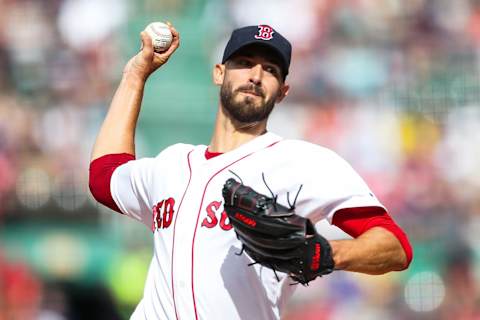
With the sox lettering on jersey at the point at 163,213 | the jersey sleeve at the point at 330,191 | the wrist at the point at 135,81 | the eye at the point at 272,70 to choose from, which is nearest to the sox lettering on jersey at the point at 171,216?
the sox lettering on jersey at the point at 163,213

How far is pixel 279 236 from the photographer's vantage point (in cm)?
252

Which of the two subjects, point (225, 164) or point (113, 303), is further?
point (113, 303)

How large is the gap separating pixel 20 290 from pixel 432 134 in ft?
13.5

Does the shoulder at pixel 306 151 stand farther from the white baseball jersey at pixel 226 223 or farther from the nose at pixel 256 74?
the nose at pixel 256 74

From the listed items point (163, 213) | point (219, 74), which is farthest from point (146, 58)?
point (163, 213)

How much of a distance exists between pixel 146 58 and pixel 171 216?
0.84m

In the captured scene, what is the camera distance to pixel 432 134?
355 inches

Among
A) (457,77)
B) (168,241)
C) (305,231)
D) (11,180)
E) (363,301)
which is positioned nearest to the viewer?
(305,231)

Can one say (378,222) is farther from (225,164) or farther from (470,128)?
(470,128)

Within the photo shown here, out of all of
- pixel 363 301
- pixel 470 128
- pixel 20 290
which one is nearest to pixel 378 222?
pixel 363 301

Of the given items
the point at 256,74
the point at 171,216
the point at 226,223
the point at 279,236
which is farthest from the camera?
the point at 256,74

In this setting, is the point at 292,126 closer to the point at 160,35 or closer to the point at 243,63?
the point at 160,35

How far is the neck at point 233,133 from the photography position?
129 inches

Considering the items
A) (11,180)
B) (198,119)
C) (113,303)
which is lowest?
(113,303)
